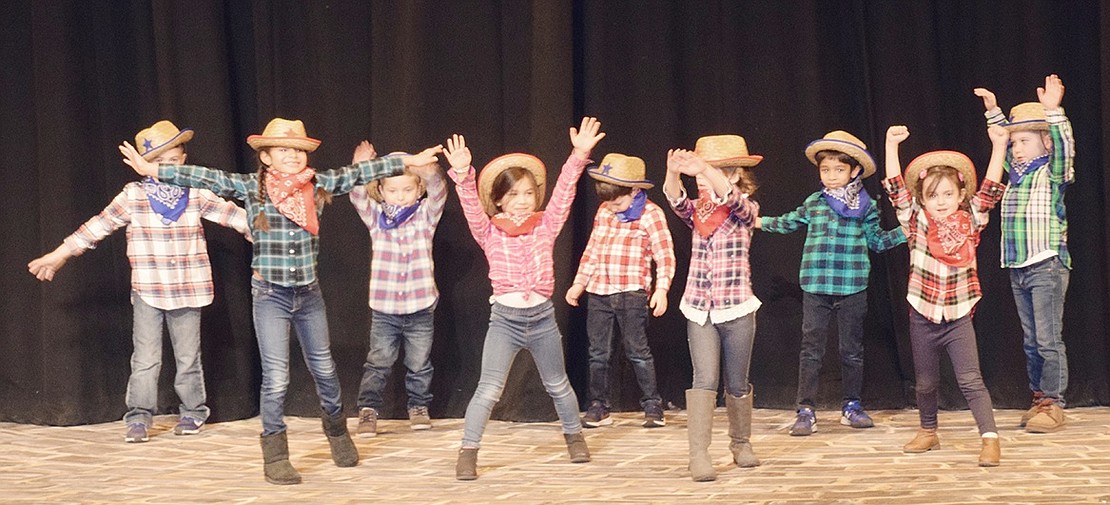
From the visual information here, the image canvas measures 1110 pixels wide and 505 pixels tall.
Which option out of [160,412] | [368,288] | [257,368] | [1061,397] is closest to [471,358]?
[368,288]

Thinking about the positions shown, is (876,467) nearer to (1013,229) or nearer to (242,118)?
(1013,229)

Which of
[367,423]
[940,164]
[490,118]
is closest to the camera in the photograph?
[940,164]

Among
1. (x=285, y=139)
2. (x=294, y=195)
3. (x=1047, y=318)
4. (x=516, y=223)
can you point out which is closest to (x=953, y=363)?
(x=1047, y=318)

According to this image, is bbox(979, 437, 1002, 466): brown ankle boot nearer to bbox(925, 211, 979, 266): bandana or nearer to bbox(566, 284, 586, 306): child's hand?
bbox(925, 211, 979, 266): bandana

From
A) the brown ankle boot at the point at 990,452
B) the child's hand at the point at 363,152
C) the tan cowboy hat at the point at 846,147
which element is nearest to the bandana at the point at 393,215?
the child's hand at the point at 363,152

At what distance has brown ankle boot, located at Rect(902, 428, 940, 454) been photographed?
17.7 ft

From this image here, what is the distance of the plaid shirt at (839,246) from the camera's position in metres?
6.03

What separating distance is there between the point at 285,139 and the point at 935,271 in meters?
2.76

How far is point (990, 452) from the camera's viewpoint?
198 inches

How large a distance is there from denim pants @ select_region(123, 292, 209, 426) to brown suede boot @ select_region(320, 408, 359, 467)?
136 centimetres

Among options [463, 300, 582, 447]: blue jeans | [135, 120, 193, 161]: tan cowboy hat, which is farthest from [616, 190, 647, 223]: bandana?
[135, 120, 193, 161]: tan cowboy hat

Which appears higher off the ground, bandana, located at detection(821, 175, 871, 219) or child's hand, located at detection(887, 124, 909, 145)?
child's hand, located at detection(887, 124, 909, 145)

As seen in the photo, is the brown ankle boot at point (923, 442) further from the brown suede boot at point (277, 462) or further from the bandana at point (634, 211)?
the brown suede boot at point (277, 462)

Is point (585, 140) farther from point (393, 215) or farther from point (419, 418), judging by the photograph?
point (419, 418)
